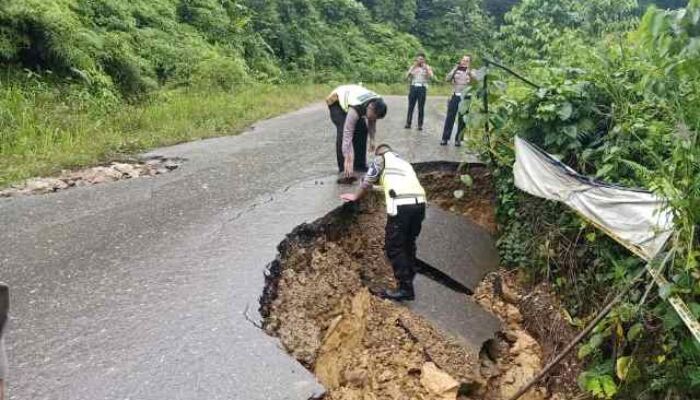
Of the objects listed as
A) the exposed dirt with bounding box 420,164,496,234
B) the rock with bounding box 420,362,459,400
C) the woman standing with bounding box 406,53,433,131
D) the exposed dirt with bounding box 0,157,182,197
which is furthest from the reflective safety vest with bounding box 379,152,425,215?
the woman standing with bounding box 406,53,433,131

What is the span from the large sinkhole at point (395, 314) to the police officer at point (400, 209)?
10.7 inches

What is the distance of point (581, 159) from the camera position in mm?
6113

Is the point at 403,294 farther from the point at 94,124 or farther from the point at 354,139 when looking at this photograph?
the point at 94,124

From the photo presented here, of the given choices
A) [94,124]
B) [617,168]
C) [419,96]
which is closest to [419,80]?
[419,96]

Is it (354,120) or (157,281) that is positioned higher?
(354,120)

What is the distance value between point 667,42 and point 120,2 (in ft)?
41.1

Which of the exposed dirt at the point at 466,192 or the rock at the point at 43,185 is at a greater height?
the rock at the point at 43,185

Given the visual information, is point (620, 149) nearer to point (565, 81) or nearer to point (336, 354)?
point (565, 81)

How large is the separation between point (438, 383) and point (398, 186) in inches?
67.8

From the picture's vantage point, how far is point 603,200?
4938 mm

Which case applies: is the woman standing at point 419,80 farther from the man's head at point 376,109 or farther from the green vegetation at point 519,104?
the man's head at point 376,109

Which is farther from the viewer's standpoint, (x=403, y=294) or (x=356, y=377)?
(x=403, y=294)

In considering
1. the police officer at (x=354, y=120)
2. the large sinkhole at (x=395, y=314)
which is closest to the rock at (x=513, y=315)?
the large sinkhole at (x=395, y=314)

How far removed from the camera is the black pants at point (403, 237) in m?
5.25
